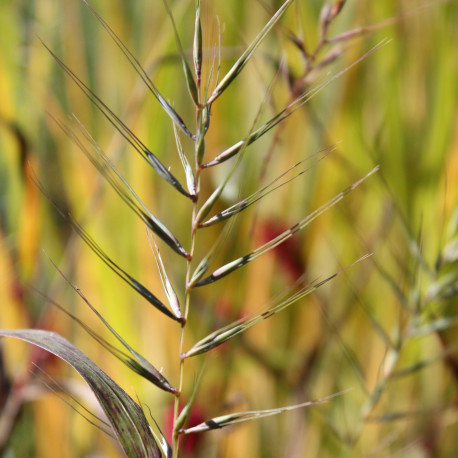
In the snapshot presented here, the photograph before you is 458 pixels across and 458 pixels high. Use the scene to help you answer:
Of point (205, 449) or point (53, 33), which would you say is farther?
point (53, 33)

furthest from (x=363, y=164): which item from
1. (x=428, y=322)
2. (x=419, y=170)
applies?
(x=428, y=322)

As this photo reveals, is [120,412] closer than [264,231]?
Yes

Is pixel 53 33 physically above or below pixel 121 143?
above

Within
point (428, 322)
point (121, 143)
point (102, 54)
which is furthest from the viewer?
point (102, 54)

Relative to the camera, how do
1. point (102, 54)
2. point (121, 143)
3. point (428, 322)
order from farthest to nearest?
1. point (102, 54)
2. point (121, 143)
3. point (428, 322)

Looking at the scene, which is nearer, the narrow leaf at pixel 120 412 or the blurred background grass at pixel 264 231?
the narrow leaf at pixel 120 412

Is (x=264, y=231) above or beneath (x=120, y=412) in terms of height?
beneath

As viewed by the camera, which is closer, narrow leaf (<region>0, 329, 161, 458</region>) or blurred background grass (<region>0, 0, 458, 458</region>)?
narrow leaf (<region>0, 329, 161, 458</region>)

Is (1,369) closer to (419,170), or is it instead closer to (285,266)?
(285,266)
